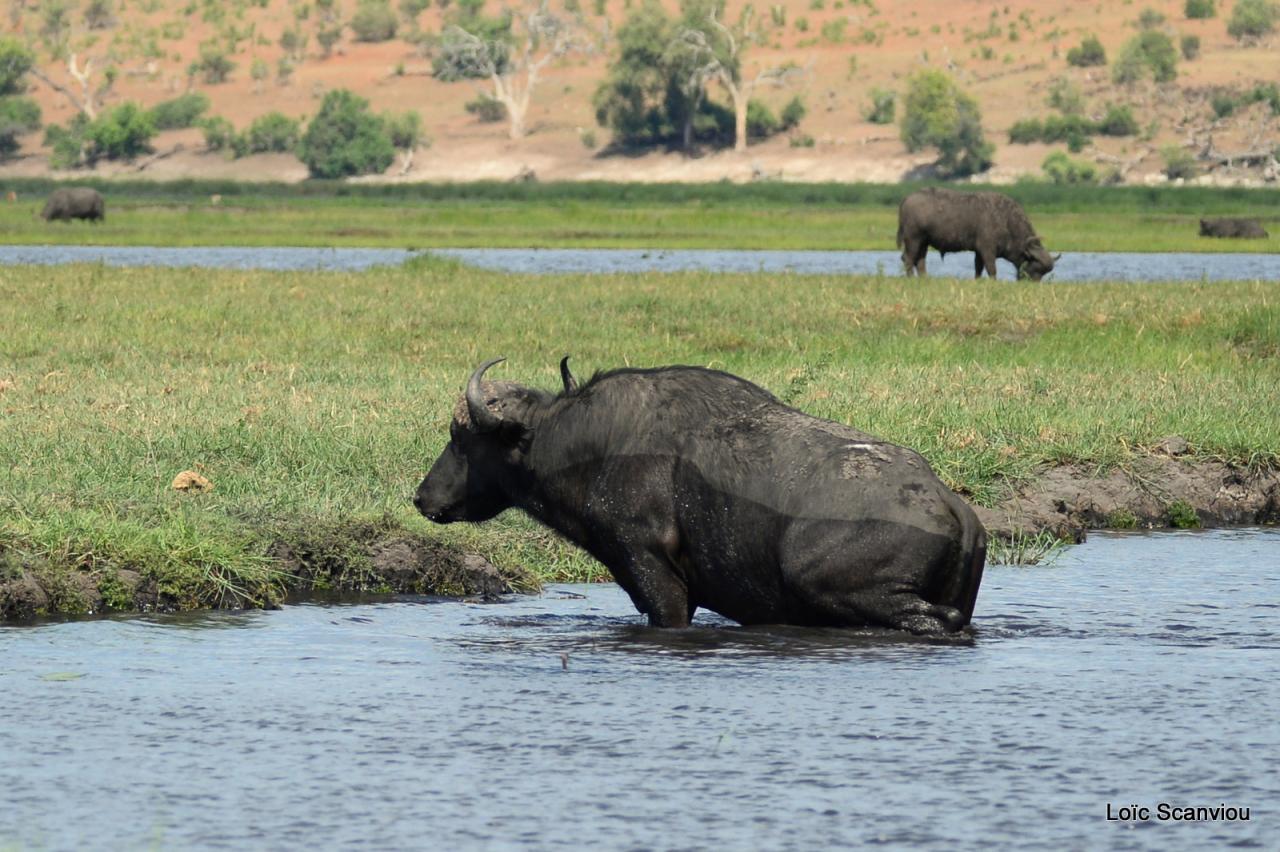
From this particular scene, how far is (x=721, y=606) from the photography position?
9.35 meters

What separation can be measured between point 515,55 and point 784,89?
15197mm

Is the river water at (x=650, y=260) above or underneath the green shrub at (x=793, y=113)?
above

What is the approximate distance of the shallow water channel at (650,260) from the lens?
3797cm

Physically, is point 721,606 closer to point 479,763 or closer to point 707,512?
point 707,512

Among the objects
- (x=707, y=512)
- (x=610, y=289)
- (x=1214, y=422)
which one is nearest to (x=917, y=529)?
(x=707, y=512)

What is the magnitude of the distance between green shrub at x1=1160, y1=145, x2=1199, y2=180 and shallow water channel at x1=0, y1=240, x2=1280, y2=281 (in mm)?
35197

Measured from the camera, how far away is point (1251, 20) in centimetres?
10594

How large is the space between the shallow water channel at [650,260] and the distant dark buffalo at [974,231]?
3.25 ft

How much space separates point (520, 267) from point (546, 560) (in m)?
27.9

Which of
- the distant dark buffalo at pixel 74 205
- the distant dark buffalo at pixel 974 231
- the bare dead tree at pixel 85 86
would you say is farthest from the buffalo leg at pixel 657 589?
the bare dead tree at pixel 85 86

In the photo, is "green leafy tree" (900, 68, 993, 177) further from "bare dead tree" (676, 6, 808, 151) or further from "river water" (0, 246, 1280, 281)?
"river water" (0, 246, 1280, 281)

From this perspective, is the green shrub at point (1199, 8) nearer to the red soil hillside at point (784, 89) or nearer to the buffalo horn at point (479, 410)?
the red soil hillside at point (784, 89)

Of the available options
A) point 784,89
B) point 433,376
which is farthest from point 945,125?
point 433,376

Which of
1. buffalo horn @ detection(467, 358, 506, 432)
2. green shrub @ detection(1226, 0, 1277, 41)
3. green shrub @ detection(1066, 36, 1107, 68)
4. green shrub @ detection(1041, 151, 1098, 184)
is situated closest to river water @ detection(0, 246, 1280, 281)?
buffalo horn @ detection(467, 358, 506, 432)
